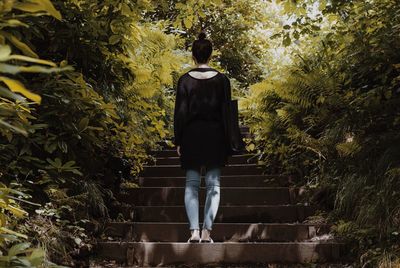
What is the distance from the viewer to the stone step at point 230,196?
5.27 meters

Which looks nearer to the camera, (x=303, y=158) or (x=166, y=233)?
(x=166, y=233)

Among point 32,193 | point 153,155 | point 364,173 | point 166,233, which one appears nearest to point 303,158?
point 364,173

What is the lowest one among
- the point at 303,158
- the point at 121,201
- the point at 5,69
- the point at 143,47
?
the point at 5,69

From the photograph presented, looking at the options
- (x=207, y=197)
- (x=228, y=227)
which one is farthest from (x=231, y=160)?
(x=207, y=197)

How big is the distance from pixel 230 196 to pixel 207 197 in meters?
1.43

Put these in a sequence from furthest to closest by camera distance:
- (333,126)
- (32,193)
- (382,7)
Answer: (333,126) < (382,7) < (32,193)

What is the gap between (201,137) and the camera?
154 inches

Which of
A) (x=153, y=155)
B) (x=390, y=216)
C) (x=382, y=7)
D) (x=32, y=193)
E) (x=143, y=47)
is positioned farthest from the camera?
(x=153, y=155)

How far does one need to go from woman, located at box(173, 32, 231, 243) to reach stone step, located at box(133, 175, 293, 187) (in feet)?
6.27

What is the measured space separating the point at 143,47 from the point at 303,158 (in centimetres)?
268

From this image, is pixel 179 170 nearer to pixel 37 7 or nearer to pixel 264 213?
pixel 264 213

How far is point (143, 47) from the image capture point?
21.1ft

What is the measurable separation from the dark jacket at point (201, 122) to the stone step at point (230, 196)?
141cm

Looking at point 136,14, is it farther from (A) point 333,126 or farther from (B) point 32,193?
(A) point 333,126
